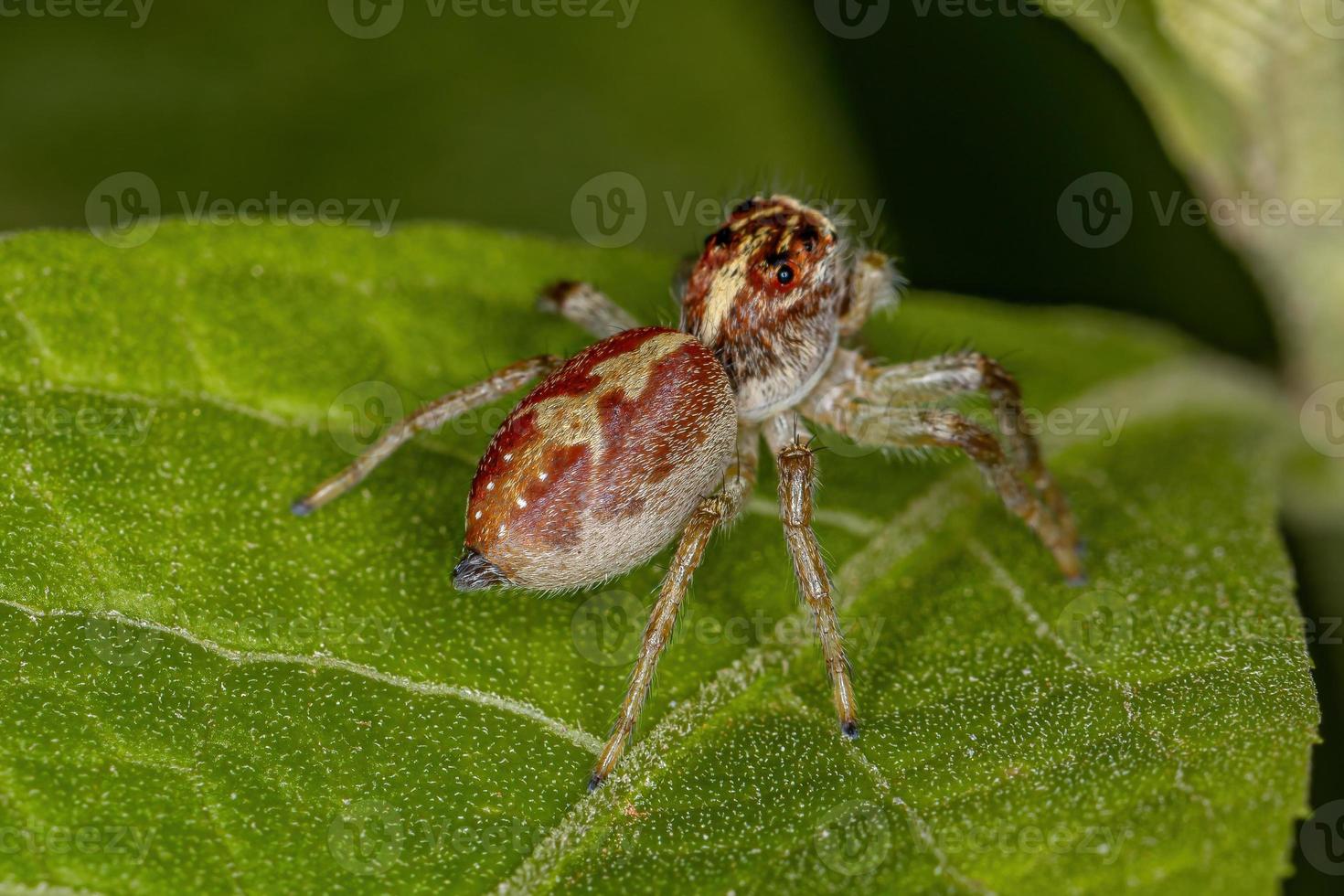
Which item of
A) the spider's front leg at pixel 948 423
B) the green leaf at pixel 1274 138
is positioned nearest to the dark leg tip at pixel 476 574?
the spider's front leg at pixel 948 423

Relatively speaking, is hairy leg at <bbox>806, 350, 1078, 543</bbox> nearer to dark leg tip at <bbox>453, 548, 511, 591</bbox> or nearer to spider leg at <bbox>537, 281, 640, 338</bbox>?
spider leg at <bbox>537, 281, 640, 338</bbox>

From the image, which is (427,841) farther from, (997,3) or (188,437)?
(997,3)

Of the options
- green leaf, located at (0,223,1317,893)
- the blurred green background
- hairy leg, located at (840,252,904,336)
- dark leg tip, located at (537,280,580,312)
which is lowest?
green leaf, located at (0,223,1317,893)

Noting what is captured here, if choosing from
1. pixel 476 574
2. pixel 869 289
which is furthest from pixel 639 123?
pixel 476 574

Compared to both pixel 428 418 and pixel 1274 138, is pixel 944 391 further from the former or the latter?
pixel 428 418

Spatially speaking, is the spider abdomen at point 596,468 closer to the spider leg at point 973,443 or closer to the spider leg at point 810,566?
the spider leg at point 810,566

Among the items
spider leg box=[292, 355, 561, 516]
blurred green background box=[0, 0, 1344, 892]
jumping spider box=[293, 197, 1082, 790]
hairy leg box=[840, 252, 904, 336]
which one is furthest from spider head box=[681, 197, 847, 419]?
blurred green background box=[0, 0, 1344, 892]
